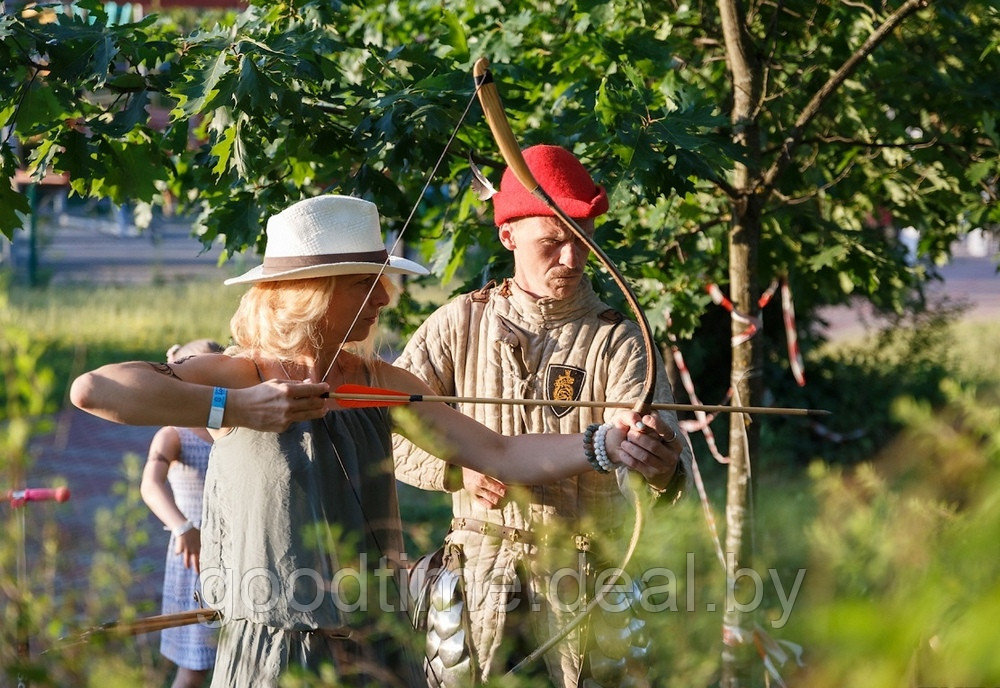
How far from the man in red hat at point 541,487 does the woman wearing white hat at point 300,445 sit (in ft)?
0.82

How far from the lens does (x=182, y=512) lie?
4.36 metres

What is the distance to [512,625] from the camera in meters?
2.95

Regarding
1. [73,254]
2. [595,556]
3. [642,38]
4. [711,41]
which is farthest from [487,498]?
[73,254]

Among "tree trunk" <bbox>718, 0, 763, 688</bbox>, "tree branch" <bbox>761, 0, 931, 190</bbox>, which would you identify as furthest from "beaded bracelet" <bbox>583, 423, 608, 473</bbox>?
"tree branch" <bbox>761, 0, 931, 190</bbox>

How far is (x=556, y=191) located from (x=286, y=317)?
786 millimetres

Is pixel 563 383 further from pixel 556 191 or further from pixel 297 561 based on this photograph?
pixel 297 561

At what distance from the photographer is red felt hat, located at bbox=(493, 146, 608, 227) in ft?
9.57

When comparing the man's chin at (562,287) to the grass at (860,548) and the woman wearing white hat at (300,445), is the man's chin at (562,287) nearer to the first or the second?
the woman wearing white hat at (300,445)

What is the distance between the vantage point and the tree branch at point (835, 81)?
3439 mm

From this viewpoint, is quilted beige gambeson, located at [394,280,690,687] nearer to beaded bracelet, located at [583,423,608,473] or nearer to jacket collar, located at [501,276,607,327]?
jacket collar, located at [501,276,607,327]

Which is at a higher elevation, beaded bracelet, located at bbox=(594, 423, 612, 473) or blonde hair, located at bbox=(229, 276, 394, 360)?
blonde hair, located at bbox=(229, 276, 394, 360)

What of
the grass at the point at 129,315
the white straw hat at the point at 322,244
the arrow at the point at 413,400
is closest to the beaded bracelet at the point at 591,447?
the arrow at the point at 413,400

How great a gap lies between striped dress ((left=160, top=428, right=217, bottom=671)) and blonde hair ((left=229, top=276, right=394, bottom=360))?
1824mm

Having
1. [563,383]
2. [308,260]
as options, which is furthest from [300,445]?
[563,383]
